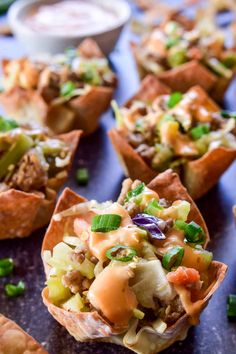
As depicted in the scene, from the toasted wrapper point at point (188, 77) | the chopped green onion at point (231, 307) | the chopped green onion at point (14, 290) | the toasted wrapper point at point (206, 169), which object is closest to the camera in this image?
the chopped green onion at point (231, 307)

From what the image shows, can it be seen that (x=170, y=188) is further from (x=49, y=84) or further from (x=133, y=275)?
(x=49, y=84)

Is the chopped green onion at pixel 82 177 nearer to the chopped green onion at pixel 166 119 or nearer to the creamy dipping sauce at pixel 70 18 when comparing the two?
the chopped green onion at pixel 166 119

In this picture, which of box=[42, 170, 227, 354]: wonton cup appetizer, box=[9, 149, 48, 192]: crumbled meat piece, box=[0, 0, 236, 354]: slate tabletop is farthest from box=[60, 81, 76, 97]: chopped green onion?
box=[42, 170, 227, 354]: wonton cup appetizer

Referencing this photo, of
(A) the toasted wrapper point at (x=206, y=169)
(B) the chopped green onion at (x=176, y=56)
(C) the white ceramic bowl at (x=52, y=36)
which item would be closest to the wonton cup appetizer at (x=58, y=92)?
(B) the chopped green onion at (x=176, y=56)

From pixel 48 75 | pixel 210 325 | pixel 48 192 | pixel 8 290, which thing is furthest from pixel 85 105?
pixel 210 325

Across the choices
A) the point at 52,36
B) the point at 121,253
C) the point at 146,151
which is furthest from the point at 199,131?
the point at 52,36

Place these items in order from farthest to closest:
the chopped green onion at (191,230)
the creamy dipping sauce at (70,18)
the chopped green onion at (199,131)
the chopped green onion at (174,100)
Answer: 1. the creamy dipping sauce at (70,18)
2. the chopped green onion at (174,100)
3. the chopped green onion at (199,131)
4. the chopped green onion at (191,230)
